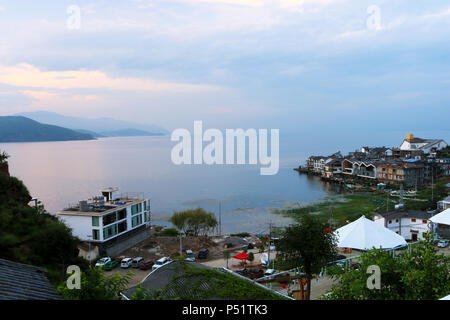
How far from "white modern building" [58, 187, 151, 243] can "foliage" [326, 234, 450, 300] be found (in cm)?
1477

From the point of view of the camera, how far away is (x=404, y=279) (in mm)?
4004

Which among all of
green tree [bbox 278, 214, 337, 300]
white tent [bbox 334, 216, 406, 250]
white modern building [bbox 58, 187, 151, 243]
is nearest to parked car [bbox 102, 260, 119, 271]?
white modern building [bbox 58, 187, 151, 243]

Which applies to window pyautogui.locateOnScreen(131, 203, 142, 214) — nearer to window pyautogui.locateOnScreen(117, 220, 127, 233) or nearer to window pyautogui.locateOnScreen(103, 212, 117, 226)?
window pyautogui.locateOnScreen(117, 220, 127, 233)

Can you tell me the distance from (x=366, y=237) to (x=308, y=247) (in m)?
2.61

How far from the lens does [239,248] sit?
1791cm

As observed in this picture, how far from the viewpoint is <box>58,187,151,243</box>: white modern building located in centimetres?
1683

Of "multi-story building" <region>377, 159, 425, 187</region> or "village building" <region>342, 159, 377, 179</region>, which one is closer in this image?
"multi-story building" <region>377, 159, 425, 187</region>

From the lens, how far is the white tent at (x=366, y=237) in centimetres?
908

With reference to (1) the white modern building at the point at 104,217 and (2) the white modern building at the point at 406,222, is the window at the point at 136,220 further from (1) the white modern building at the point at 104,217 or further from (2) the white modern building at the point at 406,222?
(2) the white modern building at the point at 406,222

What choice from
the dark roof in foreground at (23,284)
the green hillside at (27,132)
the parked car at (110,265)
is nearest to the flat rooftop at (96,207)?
the parked car at (110,265)
